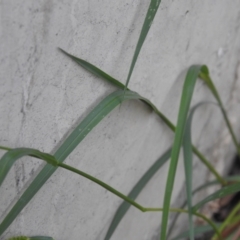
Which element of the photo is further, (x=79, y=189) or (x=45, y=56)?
(x=79, y=189)

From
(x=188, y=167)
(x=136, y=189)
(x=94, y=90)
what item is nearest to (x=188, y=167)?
(x=188, y=167)

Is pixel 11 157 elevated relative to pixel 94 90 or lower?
lower

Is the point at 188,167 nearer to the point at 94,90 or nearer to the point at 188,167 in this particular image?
the point at 188,167

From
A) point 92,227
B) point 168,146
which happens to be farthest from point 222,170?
point 92,227

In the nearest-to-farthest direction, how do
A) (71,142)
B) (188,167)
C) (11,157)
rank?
(11,157)
(71,142)
(188,167)

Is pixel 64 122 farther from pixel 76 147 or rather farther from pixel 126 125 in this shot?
pixel 126 125

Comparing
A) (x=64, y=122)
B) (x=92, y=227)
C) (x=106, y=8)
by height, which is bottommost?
(x=92, y=227)
